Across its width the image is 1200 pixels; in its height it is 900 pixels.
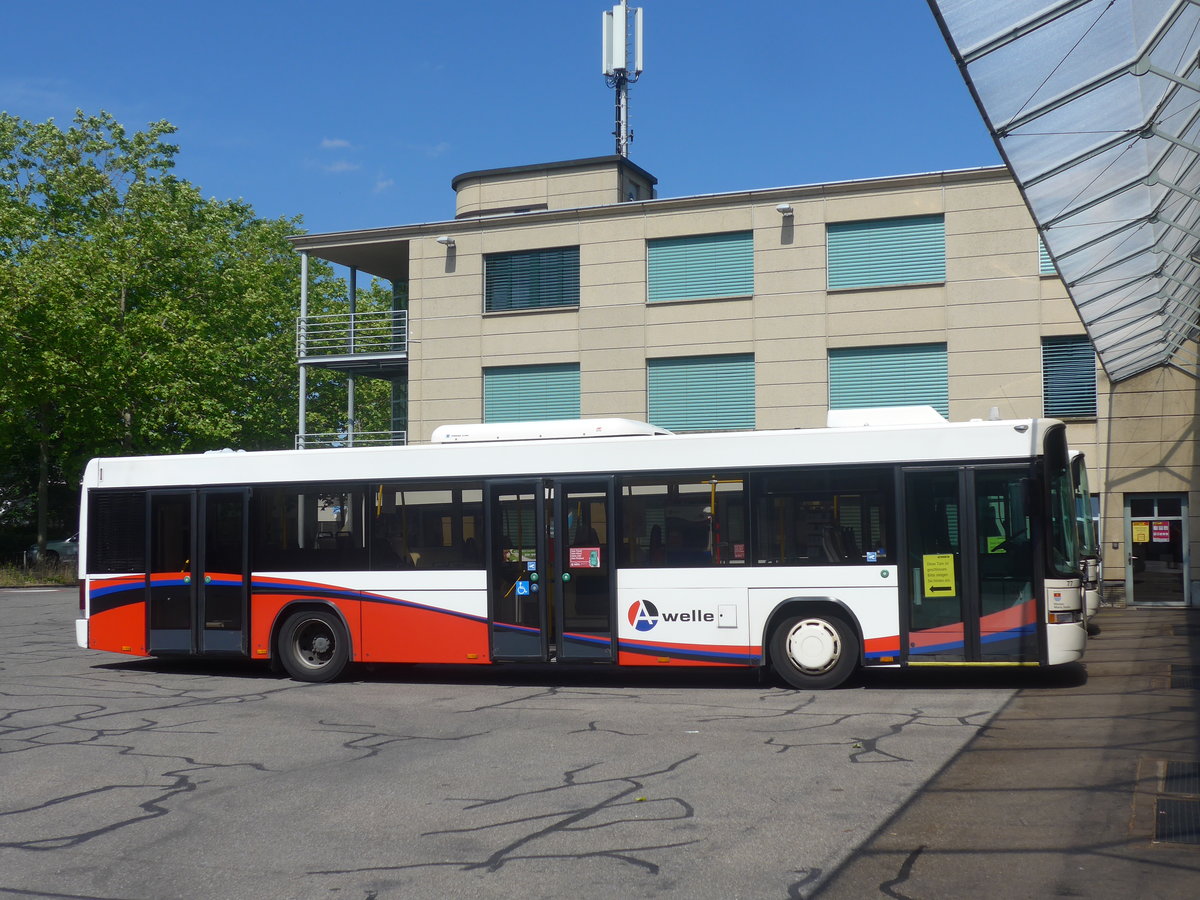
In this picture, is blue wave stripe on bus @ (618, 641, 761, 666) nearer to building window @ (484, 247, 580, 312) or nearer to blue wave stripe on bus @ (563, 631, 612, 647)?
blue wave stripe on bus @ (563, 631, 612, 647)

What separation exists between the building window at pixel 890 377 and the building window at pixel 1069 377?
204cm

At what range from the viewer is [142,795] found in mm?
7965

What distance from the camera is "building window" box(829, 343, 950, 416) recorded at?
86.2ft

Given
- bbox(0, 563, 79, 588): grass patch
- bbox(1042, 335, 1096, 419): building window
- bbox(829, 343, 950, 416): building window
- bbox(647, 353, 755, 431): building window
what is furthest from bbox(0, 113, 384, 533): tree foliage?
bbox(1042, 335, 1096, 419): building window

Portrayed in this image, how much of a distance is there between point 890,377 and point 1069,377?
142 inches

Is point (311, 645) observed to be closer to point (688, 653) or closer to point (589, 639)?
point (589, 639)

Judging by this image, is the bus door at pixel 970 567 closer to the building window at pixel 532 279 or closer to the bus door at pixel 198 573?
the bus door at pixel 198 573

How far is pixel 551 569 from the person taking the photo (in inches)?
531

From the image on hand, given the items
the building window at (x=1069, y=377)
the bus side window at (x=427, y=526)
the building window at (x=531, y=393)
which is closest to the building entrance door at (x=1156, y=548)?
the building window at (x=1069, y=377)

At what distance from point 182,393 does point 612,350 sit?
52.7 feet

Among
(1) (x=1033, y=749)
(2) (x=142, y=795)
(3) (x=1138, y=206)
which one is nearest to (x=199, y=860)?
(2) (x=142, y=795)

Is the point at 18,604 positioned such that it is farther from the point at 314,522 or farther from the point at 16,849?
the point at 16,849

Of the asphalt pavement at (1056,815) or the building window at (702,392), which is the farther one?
the building window at (702,392)

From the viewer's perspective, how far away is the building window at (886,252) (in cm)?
2633
